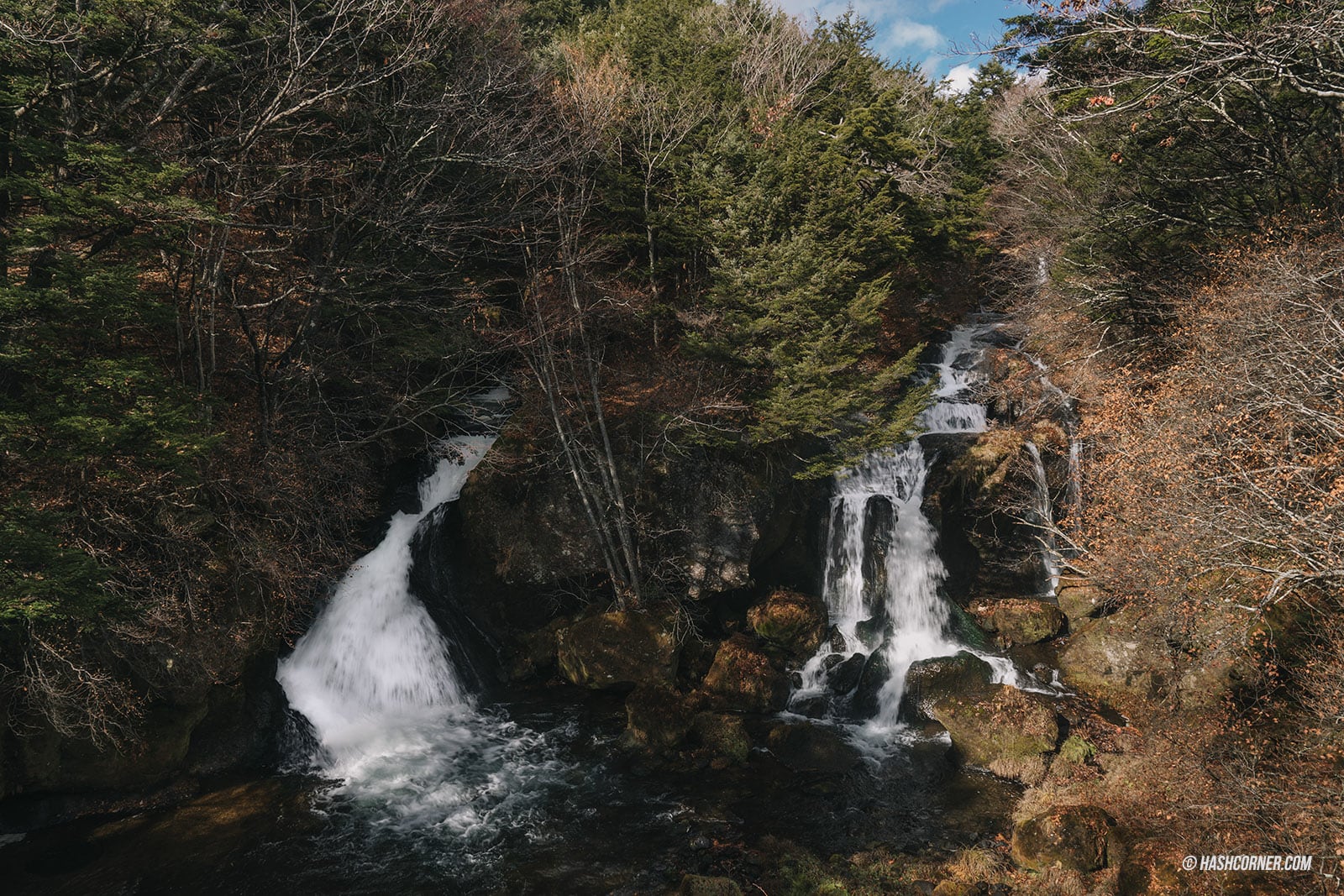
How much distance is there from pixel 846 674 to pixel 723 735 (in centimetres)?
372

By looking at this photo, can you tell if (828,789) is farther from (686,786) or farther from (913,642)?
(913,642)

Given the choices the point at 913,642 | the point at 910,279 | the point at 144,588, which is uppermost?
→ the point at 910,279

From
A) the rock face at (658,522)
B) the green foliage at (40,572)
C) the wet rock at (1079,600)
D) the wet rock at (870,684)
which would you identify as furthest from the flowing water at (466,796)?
the green foliage at (40,572)

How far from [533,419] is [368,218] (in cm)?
585

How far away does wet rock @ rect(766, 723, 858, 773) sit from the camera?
39.7ft

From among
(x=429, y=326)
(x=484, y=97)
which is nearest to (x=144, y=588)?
(x=429, y=326)

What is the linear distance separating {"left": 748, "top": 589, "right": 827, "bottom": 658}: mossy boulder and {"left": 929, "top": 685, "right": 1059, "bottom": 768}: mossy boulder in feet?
11.9

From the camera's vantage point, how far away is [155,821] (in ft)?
33.4

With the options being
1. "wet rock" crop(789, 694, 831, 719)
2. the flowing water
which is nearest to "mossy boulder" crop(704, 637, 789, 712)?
"wet rock" crop(789, 694, 831, 719)

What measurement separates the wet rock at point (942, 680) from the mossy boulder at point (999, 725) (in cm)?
30

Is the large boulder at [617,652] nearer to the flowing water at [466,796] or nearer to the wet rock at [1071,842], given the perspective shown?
the flowing water at [466,796]

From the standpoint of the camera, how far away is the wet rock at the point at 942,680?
12977mm

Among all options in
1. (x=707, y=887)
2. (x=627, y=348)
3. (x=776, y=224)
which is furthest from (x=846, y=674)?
(x=776, y=224)

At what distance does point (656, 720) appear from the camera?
12734 mm
